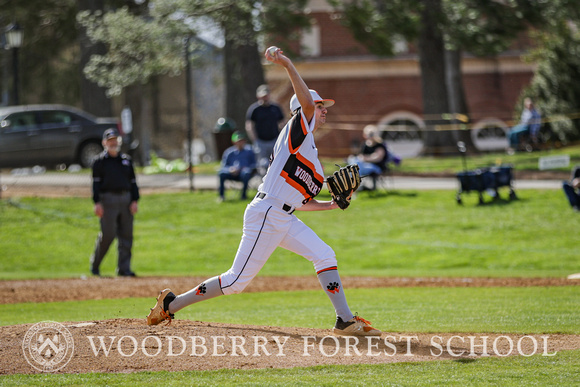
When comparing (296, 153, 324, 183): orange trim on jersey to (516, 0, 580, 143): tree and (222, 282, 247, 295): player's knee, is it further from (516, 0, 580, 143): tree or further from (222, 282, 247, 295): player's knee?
(516, 0, 580, 143): tree

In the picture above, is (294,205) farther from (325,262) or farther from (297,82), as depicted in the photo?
(297,82)

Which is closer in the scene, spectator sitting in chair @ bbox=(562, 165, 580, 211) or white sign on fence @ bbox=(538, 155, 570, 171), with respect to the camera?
spectator sitting in chair @ bbox=(562, 165, 580, 211)

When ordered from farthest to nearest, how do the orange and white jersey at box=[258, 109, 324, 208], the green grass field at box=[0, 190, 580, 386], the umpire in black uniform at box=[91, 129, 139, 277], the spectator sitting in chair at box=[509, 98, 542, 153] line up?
the spectator sitting in chair at box=[509, 98, 542, 153] → the umpire in black uniform at box=[91, 129, 139, 277] → the orange and white jersey at box=[258, 109, 324, 208] → the green grass field at box=[0, 190, 580, 386]

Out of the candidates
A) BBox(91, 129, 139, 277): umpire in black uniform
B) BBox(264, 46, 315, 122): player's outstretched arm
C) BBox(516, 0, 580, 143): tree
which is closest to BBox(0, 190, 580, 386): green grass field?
BBox(91, 129, 139, 277): umpire in black uniform

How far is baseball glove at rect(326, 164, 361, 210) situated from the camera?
7.29m

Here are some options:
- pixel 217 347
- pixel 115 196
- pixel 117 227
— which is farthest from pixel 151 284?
pixel 217 347

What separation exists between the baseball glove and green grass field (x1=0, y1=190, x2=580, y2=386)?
5.13ft

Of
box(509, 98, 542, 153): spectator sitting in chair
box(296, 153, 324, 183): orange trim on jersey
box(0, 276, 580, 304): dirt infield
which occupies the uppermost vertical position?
box(509, 98, 542, 153): spectator sitting in chair

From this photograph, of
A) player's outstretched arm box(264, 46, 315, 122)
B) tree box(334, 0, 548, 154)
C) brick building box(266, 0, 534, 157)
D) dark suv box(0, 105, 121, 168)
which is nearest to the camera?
player's outstretched arm box(264, 46, 315, 122)

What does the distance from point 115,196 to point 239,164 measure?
6.44 meters

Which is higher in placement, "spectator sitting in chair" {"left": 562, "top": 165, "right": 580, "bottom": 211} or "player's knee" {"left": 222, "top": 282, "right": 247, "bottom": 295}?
"spectator sitting in chair" {"left": 562, "top": 165, "right": 580, "bottom": 211}

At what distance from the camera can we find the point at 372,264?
53.2ft

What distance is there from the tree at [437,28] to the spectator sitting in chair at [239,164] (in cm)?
728

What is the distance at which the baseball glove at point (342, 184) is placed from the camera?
7.29 meters
